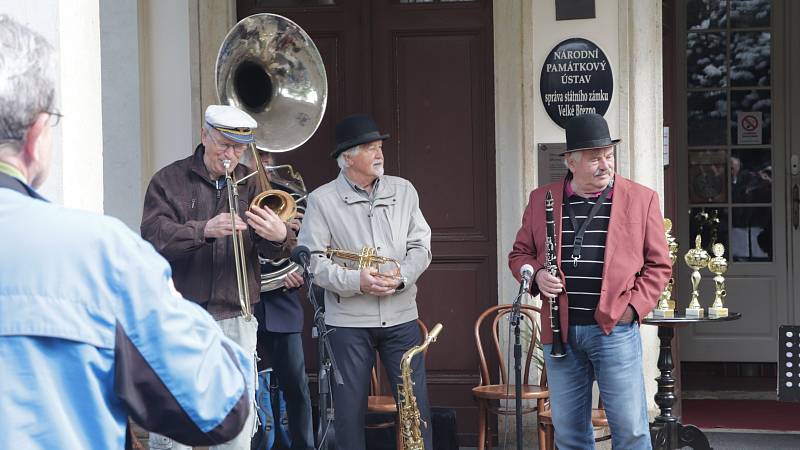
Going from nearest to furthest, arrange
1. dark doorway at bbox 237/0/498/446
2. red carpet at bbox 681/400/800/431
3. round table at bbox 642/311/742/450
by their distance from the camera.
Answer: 1. round table at bbox 642/311/742/450
2. dark doorway at bbox 237/0/498/446
3. red carpet at bbox 681/400/800/431

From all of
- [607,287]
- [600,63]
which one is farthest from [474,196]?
[607,287]

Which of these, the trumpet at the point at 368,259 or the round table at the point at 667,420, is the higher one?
the trumpet at the point at 368,259

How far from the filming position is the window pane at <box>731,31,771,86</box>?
880 cm

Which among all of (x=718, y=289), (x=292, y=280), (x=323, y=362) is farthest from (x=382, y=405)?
(x=718, y=289)

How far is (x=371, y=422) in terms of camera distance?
6.26 metres

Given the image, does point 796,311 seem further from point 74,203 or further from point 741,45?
point 74,203

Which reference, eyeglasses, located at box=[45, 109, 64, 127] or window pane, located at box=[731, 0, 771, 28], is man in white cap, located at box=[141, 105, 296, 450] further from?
window pane, located at box=[731, 0, 771, 28]

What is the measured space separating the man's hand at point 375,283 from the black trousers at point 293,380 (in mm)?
1063

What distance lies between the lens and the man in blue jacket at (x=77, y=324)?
1765mm

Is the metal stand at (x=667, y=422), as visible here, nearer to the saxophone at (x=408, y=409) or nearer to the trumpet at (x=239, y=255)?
the saxophone at (x=408, y=409)

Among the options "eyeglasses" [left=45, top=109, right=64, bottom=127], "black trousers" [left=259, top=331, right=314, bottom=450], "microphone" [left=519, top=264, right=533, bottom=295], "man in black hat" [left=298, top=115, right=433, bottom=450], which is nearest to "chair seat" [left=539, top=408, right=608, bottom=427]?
"man in black hat" [left=298, top=115, right=433, bottom=450]

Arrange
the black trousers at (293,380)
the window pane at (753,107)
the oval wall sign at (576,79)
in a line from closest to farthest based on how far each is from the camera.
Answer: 1. the black trousers at (293,380)
2. the oval wall sign at (576,79)
3. the window pane at (753,107)

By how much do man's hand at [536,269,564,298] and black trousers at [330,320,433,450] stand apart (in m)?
0.77

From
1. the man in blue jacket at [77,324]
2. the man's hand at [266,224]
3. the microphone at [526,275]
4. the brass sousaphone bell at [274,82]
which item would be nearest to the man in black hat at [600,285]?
the microphone at [526,275]
